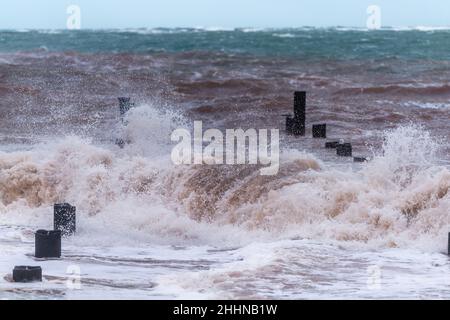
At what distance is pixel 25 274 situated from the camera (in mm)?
7613

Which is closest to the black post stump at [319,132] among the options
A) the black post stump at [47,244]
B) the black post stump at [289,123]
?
the black post stump at [289,123]

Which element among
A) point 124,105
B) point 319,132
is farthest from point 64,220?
point 319,132

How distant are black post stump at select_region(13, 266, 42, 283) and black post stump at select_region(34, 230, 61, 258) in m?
0.99

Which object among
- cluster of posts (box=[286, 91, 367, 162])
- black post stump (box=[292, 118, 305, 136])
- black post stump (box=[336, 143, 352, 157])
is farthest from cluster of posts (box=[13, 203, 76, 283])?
black post stump (box=[292, 118, 305, 136])

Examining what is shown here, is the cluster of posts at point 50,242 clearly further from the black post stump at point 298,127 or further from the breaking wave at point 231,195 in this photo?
the black post stump at point 298,127

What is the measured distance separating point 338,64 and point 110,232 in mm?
29340

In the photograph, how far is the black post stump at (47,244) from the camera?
8.64m

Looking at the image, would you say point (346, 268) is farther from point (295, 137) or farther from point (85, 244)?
point (295, 137)

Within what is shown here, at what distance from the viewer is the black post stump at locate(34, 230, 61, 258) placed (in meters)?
8.64

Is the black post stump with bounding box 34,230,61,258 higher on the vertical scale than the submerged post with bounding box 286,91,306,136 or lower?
lower

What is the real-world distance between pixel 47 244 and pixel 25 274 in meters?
1.09

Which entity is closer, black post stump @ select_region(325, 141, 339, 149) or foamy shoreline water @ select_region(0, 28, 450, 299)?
foamy shoreline water @ select_region(0, 28, 450, 299)

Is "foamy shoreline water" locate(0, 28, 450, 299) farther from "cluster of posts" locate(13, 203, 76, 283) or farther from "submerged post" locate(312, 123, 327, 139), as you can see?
"submerged post" locate(312, 123, 327, 139)

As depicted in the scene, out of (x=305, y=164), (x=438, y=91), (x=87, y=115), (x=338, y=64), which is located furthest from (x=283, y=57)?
(x=305, y=164)
